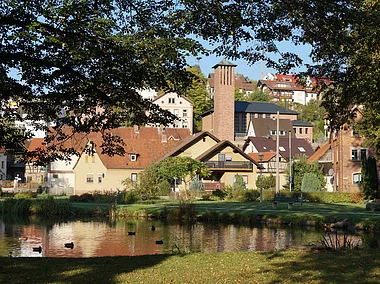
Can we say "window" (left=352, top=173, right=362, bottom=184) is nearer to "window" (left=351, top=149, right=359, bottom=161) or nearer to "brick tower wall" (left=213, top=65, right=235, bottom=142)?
"window" (left=351, top=149, right=359, bottom=161)

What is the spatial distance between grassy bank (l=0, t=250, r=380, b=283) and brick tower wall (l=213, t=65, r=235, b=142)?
75.7m

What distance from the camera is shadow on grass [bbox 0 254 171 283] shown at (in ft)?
35.2

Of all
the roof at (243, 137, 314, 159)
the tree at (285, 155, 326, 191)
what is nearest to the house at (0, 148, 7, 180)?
the roof at (243, 137, 314, 159)

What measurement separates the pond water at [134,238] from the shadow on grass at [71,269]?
5592 mm

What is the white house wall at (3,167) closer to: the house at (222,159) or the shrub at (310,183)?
the house at (222,159)

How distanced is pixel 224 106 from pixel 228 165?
26.7 m

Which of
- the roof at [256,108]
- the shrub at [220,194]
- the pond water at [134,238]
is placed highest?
the roof at [256,108]

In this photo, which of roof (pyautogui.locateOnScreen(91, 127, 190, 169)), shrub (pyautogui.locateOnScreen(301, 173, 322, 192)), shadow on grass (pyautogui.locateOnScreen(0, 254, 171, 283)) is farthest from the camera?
roof (pyautogui.locateOnScreen(91, 127, 190, 169))

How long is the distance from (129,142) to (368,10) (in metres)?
55.3

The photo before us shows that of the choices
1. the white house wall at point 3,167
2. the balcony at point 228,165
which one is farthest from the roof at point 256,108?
the balcony at point 228,165

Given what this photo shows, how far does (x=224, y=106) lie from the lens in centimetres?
8962

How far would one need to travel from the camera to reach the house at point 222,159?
2520 inches

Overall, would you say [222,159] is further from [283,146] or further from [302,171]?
[283,146]

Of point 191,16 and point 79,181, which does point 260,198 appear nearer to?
point 79,181
